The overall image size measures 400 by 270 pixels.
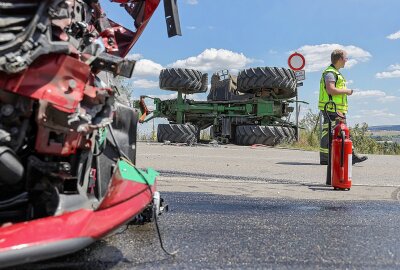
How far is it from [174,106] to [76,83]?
1478 cm

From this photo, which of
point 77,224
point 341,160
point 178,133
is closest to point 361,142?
point 178,133

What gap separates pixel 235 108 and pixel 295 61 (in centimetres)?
350

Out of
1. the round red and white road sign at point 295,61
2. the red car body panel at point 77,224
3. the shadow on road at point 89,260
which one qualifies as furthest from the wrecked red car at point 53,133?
the round red and white road sign at point 295,61

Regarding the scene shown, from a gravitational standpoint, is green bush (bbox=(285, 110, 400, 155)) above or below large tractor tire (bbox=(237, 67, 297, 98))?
below

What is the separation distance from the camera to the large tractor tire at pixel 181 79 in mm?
15617

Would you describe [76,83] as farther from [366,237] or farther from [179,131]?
[179,131]

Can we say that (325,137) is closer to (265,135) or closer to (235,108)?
(265,135)

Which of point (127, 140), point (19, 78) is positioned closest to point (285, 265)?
point (127, 140)

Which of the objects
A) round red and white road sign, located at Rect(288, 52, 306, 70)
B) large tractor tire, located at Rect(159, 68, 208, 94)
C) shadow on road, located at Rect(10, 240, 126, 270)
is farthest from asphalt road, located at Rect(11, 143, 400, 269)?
large tractor tire, located at Rect(159, 68, 208, 94)

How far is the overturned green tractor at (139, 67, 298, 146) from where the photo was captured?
14938 millimetres

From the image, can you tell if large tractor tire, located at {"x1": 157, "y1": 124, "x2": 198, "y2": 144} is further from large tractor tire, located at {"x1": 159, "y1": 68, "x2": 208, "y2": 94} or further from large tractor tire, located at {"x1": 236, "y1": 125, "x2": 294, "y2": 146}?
large tractor tire, located at {"x1": 236, "y1": 125, "x2": 294, "y2": 146}

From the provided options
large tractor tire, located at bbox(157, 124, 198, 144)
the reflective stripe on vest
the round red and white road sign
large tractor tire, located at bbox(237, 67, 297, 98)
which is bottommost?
large tractor tire, located at bbox(157, 124, 198, 144)

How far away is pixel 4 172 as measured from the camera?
75.0 inches

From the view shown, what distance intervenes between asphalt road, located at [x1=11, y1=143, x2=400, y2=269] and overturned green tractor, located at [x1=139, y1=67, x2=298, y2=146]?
8763 millimetres
